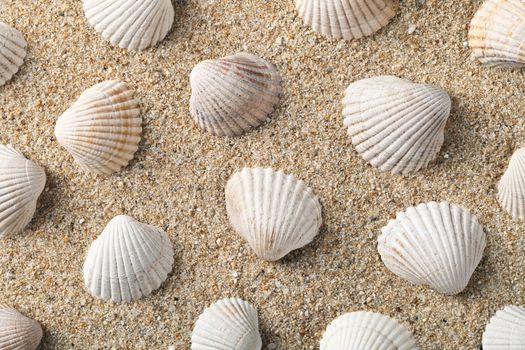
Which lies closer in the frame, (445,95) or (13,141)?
(445,95)

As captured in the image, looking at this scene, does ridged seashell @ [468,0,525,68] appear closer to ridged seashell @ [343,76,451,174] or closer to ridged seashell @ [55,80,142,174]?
ridged seashell @ [343,76,451,174]

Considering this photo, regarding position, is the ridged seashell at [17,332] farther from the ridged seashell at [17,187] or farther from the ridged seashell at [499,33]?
the ridged seashell at [499,33]

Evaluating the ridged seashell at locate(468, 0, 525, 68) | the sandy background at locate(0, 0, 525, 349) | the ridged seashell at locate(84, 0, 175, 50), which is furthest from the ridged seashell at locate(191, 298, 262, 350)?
the ridged seashell at locate(468, 0, 525, 68)

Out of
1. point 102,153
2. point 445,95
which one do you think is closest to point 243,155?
point 102,153

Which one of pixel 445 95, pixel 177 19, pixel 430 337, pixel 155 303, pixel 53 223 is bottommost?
pixel 430 337

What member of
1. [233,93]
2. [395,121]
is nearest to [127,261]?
[233,93]

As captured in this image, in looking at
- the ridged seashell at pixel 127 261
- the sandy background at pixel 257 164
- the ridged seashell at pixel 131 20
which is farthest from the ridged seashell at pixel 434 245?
the ridged seashell at pixel 131 20

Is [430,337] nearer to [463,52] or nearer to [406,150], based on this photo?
[406,150]
